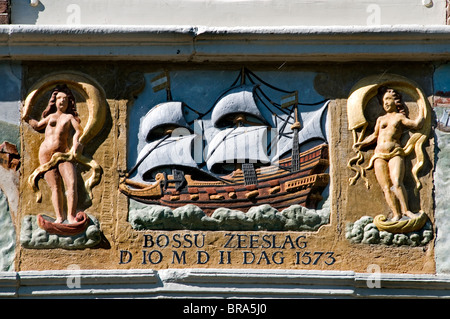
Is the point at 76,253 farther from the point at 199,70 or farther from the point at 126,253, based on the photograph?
the point at 199,70

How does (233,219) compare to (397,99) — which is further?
(397,99)

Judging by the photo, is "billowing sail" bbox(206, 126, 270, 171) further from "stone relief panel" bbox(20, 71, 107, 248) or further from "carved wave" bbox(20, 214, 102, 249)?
"carved wave" bbox(20, 214, 102, 249)

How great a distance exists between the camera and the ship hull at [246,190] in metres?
10.4

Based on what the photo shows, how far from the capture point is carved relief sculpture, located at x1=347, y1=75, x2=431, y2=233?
10.4 meters

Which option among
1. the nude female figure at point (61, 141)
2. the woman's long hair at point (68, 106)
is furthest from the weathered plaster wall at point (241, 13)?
the nude female figure at point (61, 141)

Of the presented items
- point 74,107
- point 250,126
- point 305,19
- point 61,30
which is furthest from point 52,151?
point 305,19

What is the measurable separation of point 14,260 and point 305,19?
3.45 m

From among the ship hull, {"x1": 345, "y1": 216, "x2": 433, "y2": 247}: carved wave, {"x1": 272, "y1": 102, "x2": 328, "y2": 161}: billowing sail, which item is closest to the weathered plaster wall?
{"x1": 272, "y1": 102, "x2": 328, "y2": 161}: billowing sail

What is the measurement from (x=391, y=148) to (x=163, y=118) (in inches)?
81.6

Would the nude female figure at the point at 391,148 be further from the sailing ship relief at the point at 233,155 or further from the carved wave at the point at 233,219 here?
the carved wave at the point at 233,219

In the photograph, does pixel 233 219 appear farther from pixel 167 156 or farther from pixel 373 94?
pixel 373 94

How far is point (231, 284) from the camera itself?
33.6ft

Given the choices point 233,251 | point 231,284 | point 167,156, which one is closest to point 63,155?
point 167,156

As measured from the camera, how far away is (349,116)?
10586 mm
